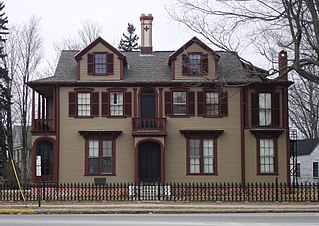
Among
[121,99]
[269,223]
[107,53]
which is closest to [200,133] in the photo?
[121,99]

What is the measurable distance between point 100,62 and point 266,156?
40.5ft

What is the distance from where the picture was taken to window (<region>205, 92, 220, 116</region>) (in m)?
39.6

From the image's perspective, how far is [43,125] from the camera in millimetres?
39625

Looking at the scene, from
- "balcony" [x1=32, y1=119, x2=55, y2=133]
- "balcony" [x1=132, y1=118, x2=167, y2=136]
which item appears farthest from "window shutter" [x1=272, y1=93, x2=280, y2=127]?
"balcony" [x1=32, y1=119, x2=55, y2=133]

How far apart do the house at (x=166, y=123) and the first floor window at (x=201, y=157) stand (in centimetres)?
6

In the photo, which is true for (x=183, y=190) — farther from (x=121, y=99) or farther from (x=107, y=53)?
(x=107, y=53)

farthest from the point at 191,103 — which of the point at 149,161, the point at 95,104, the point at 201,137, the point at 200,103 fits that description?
the point at 95,104

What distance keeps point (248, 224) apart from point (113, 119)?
21278 millimetres

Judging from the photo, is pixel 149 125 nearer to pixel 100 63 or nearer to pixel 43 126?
pixel 100 63

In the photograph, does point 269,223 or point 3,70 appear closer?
point 269,223

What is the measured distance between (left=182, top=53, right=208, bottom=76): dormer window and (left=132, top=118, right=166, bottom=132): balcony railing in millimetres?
3646

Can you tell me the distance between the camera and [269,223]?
19594 mm

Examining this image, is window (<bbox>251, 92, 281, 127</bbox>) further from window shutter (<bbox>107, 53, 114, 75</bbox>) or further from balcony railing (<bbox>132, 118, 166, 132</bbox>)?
window shutter (<bbox>107, 53, 114, 75</bbox>)

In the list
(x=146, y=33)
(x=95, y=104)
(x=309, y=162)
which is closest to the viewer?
(x=95, y=104)
